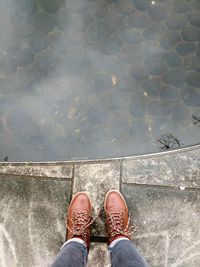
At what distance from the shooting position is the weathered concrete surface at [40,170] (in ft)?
9.04

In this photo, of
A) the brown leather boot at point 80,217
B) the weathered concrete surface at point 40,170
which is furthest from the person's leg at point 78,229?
the weathered concrete surface at point 40,170

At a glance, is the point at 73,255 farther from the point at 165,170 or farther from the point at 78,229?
the point at 165,170

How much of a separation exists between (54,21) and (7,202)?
165 cm

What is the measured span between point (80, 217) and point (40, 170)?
51 centimetres

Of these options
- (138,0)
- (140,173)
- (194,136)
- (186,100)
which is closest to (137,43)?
(138,0)

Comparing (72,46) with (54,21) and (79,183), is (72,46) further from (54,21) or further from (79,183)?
(79,183)

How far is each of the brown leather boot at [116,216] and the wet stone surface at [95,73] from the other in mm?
377

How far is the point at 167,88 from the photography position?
3004 mm

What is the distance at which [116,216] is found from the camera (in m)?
2.59

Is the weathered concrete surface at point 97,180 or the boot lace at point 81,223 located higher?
the weathered concrete surface at point 97,180

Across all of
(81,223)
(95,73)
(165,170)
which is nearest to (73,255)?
(81,223)

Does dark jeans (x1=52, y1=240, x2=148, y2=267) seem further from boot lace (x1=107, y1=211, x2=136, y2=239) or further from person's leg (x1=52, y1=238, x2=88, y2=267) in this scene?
boot lace (x1=107, y1=211, x2=136, y2=239)

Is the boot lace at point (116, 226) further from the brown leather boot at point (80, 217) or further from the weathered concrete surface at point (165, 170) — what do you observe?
the weathered concrete surface at point (165, 170)

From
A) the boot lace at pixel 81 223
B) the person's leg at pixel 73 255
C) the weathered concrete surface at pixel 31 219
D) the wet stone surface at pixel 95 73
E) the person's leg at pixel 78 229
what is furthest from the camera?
the wet stone surface at pixel 95 73
